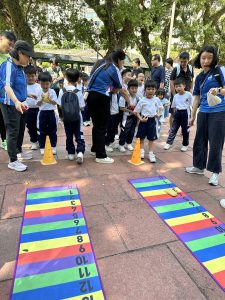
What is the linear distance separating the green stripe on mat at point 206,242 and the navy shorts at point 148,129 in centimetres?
250

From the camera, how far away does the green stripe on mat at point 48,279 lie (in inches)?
84.6

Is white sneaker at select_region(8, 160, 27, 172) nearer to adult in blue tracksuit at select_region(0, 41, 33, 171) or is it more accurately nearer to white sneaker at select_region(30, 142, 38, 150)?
adult in blue tracksuit at select_region(0, 41, 33, 171)

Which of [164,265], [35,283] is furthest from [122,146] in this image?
[35,283]

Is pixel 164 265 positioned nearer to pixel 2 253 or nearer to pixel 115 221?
pixel 115 221

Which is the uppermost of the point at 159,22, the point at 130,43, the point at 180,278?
the point at 159,22

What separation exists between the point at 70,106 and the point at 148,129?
1521mm

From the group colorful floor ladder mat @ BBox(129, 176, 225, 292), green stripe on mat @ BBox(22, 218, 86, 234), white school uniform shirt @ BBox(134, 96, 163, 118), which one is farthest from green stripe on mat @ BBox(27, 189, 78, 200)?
white school uniform shirt @ BBox(134, 96, 163, 118)

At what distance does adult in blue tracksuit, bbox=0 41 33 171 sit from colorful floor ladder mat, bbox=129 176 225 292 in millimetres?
1966

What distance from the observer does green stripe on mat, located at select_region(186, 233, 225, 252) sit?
272 cm

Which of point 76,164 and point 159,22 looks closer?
point 76,164

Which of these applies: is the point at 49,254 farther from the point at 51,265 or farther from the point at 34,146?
the point at 34,146

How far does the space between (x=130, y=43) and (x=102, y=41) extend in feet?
6.50

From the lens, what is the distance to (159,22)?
61.3 feet

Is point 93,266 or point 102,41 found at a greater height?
point 102,41
